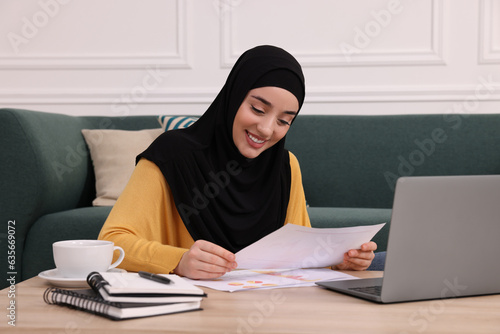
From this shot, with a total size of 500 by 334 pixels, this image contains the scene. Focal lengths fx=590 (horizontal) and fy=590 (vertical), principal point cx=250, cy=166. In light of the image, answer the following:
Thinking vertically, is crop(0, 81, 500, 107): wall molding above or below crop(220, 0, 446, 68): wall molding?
below

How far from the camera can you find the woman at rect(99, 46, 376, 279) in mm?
1379

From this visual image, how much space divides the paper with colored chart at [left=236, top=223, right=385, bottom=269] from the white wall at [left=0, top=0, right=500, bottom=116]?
185cm

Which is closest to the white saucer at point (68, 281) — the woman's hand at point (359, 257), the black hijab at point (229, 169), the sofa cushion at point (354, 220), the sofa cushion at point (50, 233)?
the black hijab at point (229, 169)

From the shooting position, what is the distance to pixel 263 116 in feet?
4.60

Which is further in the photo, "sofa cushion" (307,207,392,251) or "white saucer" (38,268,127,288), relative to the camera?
"sofa cushion" (307,207,392,251)

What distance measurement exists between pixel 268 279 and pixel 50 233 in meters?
1.34

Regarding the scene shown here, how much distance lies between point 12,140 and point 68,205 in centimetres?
44

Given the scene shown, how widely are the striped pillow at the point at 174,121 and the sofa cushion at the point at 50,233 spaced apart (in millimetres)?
604

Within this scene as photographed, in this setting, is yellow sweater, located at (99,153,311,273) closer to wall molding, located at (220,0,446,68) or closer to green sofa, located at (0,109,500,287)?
green sofa, located at (0,109,500,287)

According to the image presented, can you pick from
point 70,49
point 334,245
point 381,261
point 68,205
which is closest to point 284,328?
point 334,245

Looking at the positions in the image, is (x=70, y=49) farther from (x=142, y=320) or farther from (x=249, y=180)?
(x=142, y=320)

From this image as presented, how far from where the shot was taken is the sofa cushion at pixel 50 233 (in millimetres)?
2170

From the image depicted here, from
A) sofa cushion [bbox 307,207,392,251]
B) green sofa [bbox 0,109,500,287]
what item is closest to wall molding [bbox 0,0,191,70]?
green sofa [bbox 0,109,500,287]

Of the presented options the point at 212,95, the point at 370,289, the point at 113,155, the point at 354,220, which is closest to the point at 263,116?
the point at 370,289
